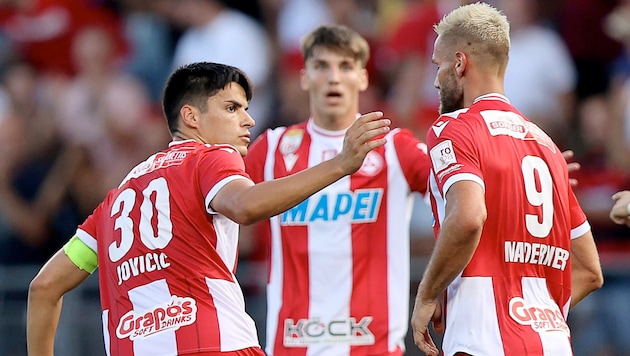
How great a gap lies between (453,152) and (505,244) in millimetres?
552

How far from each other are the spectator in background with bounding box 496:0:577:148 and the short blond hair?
523 centimetres

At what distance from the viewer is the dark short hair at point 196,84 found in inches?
242

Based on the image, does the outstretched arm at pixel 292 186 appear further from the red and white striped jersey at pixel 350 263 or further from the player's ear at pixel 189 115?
the red and white striped jersey at pixel 350 263

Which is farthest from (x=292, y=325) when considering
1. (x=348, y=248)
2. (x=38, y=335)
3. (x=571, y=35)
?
(x=571, y=35)

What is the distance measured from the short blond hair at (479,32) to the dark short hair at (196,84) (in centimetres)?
119

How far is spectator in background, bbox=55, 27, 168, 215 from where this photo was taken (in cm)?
1243

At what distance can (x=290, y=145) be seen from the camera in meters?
8.05

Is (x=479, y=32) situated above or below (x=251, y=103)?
below

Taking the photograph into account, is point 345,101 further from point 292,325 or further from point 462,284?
point 462,284

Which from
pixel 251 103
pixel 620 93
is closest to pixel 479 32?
pixel 620 93

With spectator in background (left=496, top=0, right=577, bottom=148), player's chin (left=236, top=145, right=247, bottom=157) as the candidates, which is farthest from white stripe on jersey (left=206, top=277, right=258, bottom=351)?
spectator in background (left=496, top=0, right=577, bottom=148)

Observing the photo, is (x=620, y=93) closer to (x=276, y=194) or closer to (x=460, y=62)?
(x=460, y=62)

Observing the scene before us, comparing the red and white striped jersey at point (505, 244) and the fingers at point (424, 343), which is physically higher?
the red and white striped jersey at point (505, 244)

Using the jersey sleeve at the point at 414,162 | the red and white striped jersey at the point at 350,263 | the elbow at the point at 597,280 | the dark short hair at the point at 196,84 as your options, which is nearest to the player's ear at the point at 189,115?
the dark short hair at the point at 196,84
